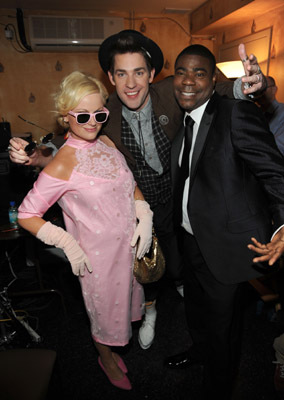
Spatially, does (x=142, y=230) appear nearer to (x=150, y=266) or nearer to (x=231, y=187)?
(x=150, y=266)

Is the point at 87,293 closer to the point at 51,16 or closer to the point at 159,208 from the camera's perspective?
the point at 159,208

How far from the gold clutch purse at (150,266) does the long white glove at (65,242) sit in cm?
36

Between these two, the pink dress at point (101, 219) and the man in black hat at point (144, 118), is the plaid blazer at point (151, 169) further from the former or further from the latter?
the pink dress at point (101, 219)

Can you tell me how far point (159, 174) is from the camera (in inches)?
86.8

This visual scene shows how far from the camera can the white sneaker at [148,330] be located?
7.87ft

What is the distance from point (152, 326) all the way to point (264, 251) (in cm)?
157

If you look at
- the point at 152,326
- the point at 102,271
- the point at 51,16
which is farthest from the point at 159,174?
the point at 51,16

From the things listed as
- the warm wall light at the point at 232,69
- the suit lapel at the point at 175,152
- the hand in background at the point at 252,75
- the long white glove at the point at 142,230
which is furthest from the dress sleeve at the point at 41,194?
the warm wall light at the point at 232,69

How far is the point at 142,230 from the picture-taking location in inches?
71.7

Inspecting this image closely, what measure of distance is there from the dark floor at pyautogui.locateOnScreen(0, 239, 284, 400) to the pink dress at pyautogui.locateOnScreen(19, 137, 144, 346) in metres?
0.43

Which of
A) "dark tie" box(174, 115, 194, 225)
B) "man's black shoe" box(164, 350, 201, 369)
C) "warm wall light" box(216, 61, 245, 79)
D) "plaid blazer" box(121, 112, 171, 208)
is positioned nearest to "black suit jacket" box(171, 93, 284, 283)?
"dark tie" box(174, 115, 194, 225)

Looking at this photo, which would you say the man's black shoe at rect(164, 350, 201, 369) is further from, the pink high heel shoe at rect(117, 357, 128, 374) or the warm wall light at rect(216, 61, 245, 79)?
the warm wall light at rect(216, 61, 245, 79)

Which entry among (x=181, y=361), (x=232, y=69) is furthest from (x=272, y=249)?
(x=232, y=69)

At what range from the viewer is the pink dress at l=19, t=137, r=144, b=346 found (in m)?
1.60
